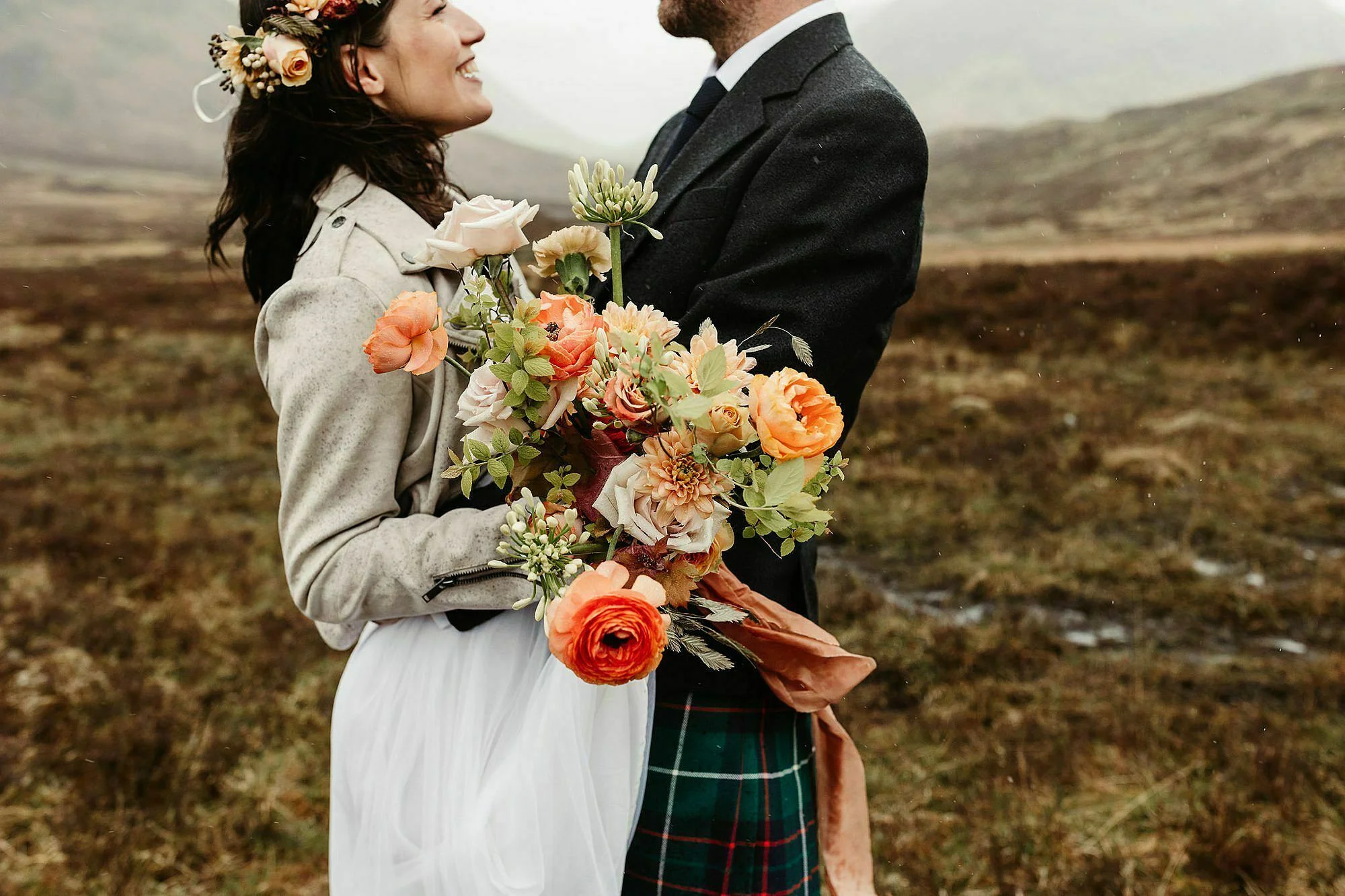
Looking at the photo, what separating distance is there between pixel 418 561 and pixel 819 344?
34.9 inches

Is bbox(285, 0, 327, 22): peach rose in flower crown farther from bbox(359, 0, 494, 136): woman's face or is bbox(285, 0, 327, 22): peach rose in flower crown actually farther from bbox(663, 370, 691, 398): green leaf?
bbox(663, 370, 691, 398): green leaf

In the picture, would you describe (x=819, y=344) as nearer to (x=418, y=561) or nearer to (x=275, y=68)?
(x=418, y=561)

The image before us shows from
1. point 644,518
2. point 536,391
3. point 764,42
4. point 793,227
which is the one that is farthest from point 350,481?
point 764,42

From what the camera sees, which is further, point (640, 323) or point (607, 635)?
point (640, 323)

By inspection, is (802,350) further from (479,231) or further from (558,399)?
(479,231)

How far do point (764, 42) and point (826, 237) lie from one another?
68 centimetres

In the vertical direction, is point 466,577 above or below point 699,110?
below

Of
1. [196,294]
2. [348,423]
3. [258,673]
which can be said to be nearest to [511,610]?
[348,423]

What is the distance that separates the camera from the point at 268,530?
830 cm

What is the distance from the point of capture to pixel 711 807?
209 centimetres

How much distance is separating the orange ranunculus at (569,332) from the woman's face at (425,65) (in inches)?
34.2

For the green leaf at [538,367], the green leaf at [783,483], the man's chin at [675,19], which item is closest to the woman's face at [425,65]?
the man's chin at [675,19]

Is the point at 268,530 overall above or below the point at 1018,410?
below

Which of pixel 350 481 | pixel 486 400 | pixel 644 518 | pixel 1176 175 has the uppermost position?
pixel 486 400
